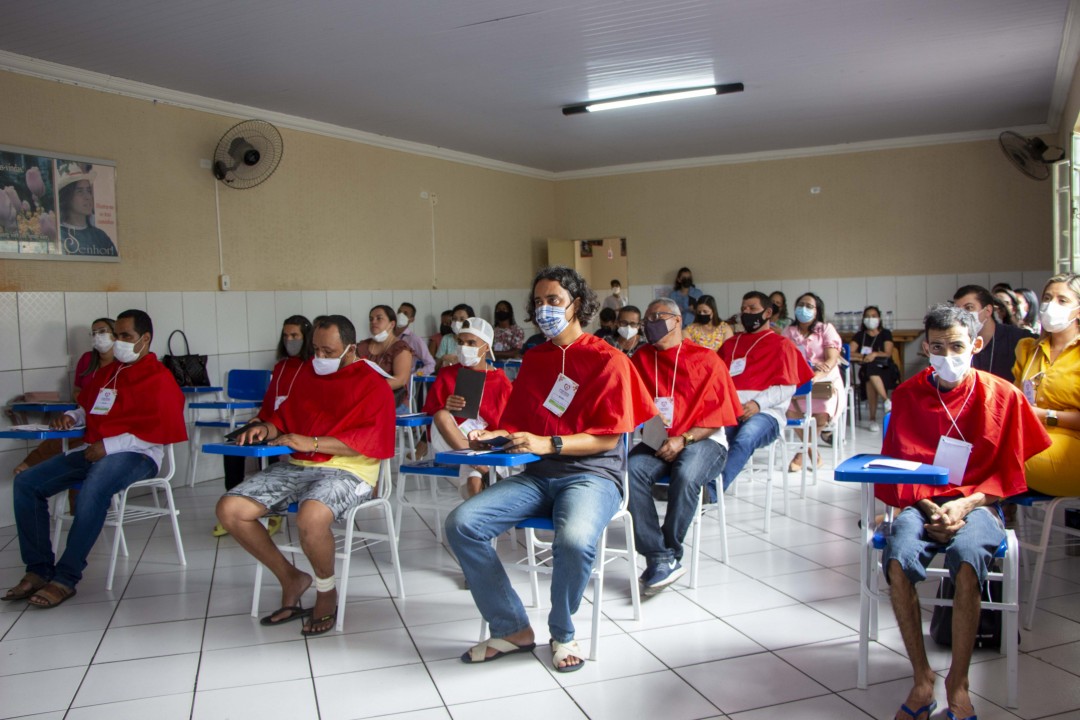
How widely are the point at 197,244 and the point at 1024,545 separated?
5.56 metres

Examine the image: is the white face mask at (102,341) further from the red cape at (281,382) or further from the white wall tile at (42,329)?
the red cape at (281,382)

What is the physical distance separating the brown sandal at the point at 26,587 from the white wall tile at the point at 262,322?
309 centimetres

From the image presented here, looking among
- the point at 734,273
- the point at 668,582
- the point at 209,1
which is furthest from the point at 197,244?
the point at 734,273

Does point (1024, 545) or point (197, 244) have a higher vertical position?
point (197, 244)

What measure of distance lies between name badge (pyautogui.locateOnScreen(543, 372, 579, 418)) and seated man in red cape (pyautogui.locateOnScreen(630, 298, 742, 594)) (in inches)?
20.6

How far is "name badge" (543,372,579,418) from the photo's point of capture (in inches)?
122

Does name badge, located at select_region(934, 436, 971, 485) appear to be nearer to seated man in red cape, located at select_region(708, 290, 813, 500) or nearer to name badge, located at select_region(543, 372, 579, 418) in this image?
name badge, located at select_region(543, 372, 579, 418)

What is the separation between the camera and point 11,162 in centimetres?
509

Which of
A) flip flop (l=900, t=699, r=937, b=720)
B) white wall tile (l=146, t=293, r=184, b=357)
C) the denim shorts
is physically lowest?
flip flop (l=900, t=699, r=937, b=720)

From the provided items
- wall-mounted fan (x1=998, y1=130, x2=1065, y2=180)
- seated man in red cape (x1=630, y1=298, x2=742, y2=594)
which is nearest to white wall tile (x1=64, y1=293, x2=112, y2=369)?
seated man in red cape (x1=630, y1=298, x2=742, y2=594)

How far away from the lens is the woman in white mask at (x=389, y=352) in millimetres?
5379

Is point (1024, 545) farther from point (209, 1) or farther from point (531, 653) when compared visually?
point (209, 1)

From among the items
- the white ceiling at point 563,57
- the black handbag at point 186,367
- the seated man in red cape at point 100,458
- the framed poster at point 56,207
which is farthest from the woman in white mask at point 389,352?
the framed poster at point 56,207

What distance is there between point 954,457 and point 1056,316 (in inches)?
44.8
